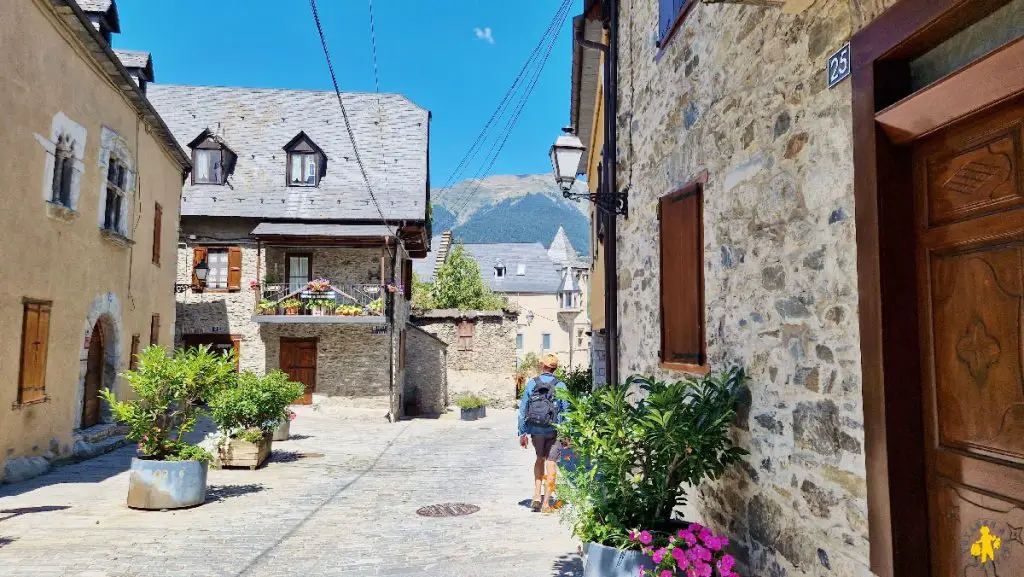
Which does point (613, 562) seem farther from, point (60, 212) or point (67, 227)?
point (67, 227)

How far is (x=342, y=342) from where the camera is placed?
1967 cm

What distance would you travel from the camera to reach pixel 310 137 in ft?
72.9

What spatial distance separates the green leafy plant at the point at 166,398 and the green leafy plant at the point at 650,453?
4791 mm

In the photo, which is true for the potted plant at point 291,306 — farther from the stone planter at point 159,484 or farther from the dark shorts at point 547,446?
the dark shorts at point 547,446

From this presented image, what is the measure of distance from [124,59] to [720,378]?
696 inches

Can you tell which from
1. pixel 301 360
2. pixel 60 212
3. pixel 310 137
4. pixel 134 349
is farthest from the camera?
pixel 310 137

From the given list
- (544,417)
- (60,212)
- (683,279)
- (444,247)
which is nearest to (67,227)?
(60,212)

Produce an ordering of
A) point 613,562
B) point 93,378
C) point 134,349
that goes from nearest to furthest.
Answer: point 613,562, point 93,378, point 134,349

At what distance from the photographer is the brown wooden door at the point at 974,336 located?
2.18m

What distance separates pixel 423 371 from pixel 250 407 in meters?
13.7

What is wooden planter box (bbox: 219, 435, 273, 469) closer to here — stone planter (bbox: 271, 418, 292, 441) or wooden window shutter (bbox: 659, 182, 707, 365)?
stone planter (bbox: 271, 418, 292, 441)

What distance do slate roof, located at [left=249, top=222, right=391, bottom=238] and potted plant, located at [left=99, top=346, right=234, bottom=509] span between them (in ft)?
38.5

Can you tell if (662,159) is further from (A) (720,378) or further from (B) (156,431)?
(B) (156,431)

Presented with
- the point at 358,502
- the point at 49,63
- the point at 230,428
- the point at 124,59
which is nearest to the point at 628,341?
the point at 358,502
